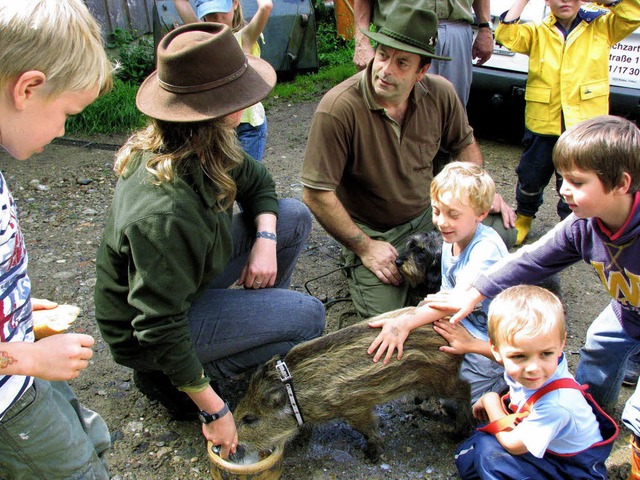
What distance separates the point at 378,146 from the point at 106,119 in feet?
14.4

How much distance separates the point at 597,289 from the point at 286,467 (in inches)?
101

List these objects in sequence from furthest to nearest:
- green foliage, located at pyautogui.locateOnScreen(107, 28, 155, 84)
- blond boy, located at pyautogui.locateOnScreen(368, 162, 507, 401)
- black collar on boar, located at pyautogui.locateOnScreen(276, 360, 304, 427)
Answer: green foliage, located at pyautogui.locateOnScreen(107, 28, 155, 84), blond boy, located at pyautogui.locateOnScreen(368, 162, 507, 401), black collar on boar, located at pyautogui.locateOnScreen(276, 360, 304, 427)

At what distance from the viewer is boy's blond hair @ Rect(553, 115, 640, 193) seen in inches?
88.5

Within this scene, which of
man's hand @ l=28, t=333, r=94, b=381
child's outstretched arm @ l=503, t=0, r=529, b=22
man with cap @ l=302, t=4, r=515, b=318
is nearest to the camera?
man's hand @ l=28, t=333, r=94, b=381

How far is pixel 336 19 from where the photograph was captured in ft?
33.6

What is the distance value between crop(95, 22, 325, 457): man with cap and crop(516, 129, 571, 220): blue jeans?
8.20 ft

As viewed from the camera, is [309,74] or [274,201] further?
[309,74]

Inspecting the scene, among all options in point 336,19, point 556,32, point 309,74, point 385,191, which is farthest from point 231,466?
point 336,19

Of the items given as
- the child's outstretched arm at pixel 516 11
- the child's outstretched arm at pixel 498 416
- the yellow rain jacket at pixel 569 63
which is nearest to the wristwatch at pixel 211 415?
the child's outstretched arm at pixel 498 416

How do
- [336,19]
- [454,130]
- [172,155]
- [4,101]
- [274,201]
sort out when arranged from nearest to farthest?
[4,101]
[172,155]
[274,201]
[454,130]
[336,19]

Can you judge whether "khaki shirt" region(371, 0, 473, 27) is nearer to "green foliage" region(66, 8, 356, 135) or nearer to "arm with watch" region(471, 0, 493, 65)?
Result: "arm with watch" region(471, 0, 493, 65)

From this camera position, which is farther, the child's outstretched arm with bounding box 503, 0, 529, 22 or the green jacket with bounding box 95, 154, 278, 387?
the child's outstretched arm with bounding box 503, 0, 529, 22

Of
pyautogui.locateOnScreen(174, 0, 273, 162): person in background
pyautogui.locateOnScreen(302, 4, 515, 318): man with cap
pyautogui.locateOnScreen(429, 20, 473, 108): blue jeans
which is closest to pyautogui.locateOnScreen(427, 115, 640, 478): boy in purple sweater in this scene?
pyautogui.locateOnScreen(302, 4, 515, 318): man with cap

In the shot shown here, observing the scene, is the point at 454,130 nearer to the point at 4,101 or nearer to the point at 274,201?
the point at 274,201
